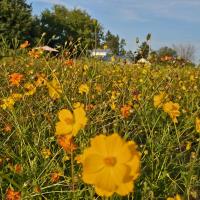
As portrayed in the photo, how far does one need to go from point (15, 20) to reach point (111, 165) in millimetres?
32539

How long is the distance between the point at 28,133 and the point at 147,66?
1.69m

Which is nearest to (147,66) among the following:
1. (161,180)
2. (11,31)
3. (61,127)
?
(161,180)

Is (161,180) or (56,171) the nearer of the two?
(56,171)

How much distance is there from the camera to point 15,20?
107ft

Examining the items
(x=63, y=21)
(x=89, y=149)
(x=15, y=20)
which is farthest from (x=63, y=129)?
(x=63, y=21)

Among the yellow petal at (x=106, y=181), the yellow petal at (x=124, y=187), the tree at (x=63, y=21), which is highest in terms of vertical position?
the yellow petal at (x=106, y=181)

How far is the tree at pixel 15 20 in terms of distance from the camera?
1249 inches

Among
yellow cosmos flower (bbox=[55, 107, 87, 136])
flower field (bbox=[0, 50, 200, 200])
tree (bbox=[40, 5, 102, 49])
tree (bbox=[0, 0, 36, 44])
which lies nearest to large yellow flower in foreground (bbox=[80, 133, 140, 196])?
flower field (bbox=[0, 50, 200, 200])

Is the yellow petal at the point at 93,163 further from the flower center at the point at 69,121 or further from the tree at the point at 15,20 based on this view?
the tree at the point at 15,20

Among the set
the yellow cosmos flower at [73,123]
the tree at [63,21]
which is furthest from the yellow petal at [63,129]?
the tree at [63,21]

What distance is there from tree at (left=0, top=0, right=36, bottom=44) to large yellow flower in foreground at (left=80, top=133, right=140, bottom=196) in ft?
102

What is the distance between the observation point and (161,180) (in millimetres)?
2246

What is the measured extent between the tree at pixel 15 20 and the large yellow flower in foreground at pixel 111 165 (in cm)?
3109

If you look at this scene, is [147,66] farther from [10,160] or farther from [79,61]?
[10,160]
